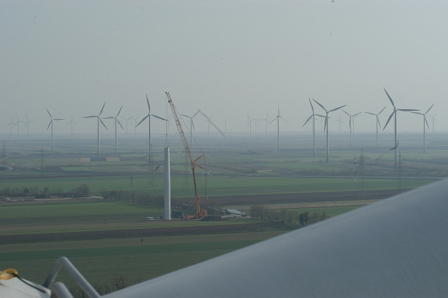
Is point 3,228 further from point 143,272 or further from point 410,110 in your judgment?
point 410,110

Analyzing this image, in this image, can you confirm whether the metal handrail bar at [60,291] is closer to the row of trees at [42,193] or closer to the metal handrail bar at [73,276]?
the metal handrail bar at [73,276]

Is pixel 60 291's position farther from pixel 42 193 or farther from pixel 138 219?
pixel 42 193

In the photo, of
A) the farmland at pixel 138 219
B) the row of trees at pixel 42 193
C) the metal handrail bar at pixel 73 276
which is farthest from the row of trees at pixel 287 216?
the metal handrail bar at pixel 73 276

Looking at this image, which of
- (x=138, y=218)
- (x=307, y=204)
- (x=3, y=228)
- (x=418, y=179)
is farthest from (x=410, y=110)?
(x=3, y=228)

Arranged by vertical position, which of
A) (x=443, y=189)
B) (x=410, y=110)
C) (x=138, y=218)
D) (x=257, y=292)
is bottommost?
(x=138, y=218)

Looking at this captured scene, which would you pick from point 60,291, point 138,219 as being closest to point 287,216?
point 138,219

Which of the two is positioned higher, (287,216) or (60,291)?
(60,291)

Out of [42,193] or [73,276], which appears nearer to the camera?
[73,276]

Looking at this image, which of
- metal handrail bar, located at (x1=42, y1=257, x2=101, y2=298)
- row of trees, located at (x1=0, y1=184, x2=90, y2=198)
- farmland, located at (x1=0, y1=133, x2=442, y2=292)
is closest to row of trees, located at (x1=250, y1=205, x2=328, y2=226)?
farmland, located at (x1=0, y1=133, x2=442, y2=292)
